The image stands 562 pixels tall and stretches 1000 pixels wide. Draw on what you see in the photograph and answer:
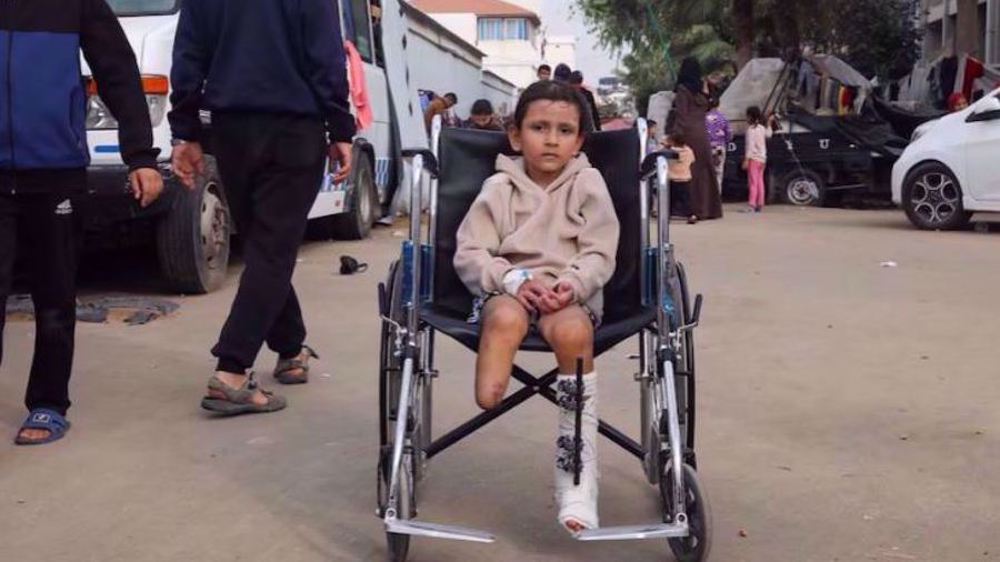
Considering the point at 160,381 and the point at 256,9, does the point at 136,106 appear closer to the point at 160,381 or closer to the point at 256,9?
the point at 256,9

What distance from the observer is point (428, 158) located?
4.13 meters

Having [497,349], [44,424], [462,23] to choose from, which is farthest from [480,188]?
[462,23]

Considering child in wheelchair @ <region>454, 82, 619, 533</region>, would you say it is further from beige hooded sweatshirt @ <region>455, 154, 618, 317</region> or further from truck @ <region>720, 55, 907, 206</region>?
truck @ <region>720, 55, 907, 206</region>

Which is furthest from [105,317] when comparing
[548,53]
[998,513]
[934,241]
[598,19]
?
[548,53]

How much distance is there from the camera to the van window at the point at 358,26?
11.1 metres

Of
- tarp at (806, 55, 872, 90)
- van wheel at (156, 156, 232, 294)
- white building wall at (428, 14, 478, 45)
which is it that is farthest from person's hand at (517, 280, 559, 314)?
white building wall at (428, 14, 478, 45)

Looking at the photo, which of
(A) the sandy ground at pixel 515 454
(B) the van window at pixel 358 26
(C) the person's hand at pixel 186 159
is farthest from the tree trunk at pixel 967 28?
(C) the person's hand at pixel 186 159

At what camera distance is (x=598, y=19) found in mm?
48594

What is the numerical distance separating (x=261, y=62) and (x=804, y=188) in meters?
14.7

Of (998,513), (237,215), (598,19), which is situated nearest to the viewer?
(998,513)

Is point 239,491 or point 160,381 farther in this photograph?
point 160,381

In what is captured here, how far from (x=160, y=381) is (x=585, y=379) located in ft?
9.67

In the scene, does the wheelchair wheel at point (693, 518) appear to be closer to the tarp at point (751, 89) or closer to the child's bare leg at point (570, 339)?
the child's bare leg at point (570, 339)

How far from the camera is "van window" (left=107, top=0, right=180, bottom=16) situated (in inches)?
323
